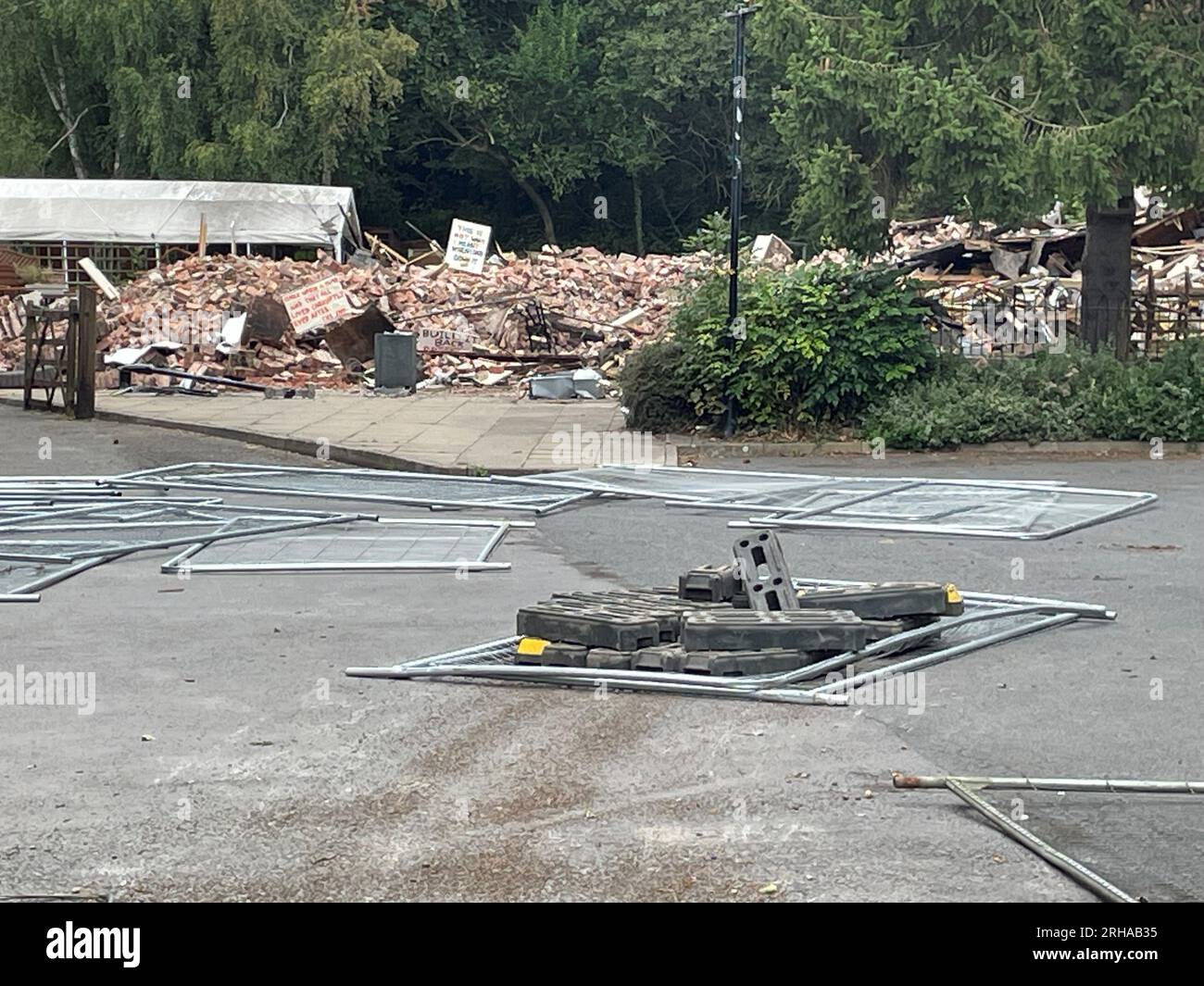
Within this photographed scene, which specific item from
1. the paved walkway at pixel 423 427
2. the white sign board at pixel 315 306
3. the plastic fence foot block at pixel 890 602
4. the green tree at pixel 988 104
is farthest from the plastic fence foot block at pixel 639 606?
the white sign board at pixel 315 306

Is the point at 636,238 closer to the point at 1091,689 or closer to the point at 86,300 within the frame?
the point at 86,300

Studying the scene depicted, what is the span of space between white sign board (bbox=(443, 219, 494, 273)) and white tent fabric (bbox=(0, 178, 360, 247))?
5.18 meters

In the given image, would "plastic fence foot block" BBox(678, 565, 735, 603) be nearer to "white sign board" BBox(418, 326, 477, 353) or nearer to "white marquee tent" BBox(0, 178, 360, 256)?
"white sign board" BBox(418, 326, 477, 353)

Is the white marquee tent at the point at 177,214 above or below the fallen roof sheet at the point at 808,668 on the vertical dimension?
above

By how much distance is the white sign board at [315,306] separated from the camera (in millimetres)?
31719

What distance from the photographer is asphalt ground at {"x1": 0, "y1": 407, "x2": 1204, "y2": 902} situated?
5430 mm

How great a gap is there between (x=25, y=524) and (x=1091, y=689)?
28.4 feet

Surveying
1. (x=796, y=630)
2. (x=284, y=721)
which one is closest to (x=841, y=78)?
(x=796, y=630)

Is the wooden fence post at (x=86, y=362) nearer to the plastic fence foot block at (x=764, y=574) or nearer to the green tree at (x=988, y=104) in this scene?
the green tree at (x=988, y=104)

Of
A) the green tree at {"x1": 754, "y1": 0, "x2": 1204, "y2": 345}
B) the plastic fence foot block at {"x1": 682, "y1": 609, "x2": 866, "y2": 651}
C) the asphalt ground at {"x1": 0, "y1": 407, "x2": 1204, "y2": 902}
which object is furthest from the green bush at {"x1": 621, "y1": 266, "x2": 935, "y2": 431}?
the plastic fence foot block at {"x1": 682, "y1": 609, "x2": 866, "y2": 651}

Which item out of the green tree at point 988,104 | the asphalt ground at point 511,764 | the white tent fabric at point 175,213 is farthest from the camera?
the white tent fabric at point 175,213

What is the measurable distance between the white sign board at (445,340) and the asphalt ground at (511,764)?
2074 centimetres

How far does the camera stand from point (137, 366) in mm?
27422

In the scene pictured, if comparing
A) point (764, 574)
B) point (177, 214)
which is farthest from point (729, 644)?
point (177, 214)
